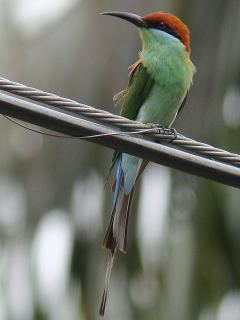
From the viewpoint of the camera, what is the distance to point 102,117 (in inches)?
143

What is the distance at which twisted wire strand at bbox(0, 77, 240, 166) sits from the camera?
11.7 feet

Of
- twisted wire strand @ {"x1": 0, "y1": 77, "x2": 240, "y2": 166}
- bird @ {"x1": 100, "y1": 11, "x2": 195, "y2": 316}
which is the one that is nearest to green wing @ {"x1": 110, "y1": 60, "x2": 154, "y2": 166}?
bird @ {"x1": 100, "y1": 11, "x2": 195, "y2": 316}

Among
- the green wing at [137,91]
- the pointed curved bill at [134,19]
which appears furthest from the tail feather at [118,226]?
the pointed curved bill at [134,19]

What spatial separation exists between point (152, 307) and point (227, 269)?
1.27 ft

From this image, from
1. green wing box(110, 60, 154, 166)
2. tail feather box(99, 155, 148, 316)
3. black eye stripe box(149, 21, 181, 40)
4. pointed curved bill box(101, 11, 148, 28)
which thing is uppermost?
pointed curved bill box(101, 11, 148, 28)

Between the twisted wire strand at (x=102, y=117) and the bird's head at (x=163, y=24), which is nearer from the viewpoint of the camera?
the twisted wire strand at (x=102, y=117)

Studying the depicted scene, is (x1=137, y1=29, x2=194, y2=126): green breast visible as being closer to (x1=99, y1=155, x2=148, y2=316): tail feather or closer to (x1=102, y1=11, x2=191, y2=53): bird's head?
(x1=102, y1=11, x2=191, y2=53): bird's head

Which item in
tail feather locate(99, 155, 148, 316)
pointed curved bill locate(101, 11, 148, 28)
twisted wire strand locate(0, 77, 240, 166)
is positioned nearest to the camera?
twisted wire strand locate(0, 77, 240, 166)

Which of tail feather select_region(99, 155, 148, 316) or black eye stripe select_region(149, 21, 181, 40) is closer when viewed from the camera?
tail feather select_region(99, 155, 148, 316)

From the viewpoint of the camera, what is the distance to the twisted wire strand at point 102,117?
3.56 m

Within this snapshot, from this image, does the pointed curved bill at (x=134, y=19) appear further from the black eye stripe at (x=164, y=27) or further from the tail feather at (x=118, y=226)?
the tail feather at (x=118, y=226)

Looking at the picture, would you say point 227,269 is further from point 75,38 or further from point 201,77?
point 75,38

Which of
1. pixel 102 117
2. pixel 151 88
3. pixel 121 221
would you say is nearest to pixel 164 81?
pixel 151 88

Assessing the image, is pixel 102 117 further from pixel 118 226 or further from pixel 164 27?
pixel 164 27
